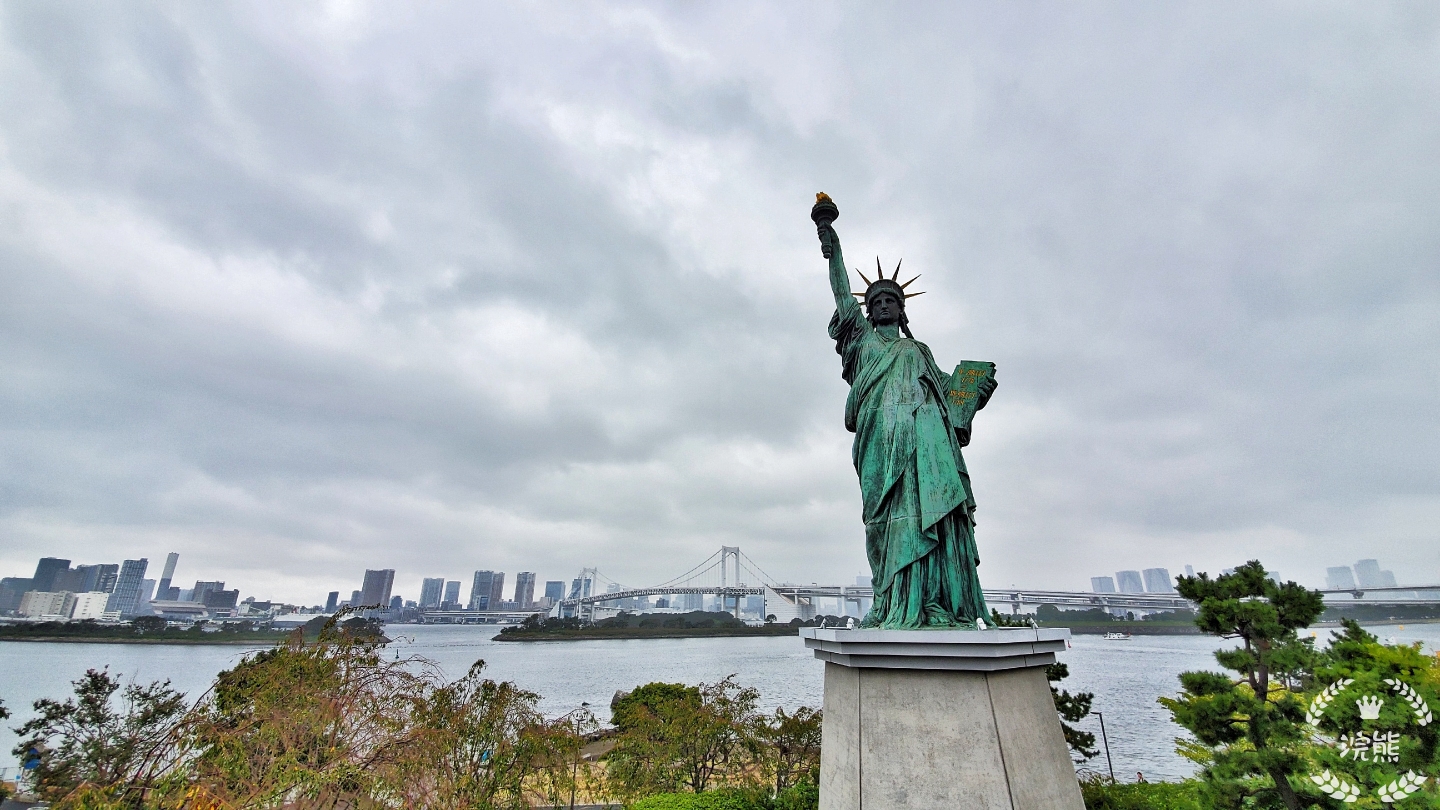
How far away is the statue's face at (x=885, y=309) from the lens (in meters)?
6.89

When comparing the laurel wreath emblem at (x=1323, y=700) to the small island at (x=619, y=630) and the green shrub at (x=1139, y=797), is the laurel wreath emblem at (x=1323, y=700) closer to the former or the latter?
the green shrub at (x=1139, y=797)

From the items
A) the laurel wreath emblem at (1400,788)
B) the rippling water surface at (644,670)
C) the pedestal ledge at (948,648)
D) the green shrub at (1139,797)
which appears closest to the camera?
the pedestal ledge at (948,648)

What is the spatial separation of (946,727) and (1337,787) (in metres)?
6.07

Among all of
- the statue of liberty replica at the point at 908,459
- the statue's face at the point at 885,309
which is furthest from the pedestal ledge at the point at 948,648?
the statue's face at the point at 885,309

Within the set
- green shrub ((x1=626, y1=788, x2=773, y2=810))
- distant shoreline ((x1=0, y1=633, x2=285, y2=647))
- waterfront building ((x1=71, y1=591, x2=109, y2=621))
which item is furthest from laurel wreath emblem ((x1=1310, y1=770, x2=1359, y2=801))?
waterfront building ((x1=71, y1=591, x2=109, y2=621))

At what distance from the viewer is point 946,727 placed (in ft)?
14.4

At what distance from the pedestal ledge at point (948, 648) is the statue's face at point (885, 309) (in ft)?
11.5

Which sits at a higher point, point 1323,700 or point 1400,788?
point 1323,700

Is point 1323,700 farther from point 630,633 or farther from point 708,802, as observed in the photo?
point 630,633

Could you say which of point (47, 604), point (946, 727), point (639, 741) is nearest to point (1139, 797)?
point (946, 727)

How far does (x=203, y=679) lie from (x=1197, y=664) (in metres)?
60.3

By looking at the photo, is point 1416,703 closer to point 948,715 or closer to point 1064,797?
point 1064,797

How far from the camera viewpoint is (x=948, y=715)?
441 centimetres

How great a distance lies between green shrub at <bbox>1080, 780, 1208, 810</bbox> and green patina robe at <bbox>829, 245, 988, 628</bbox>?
5.58 meters
